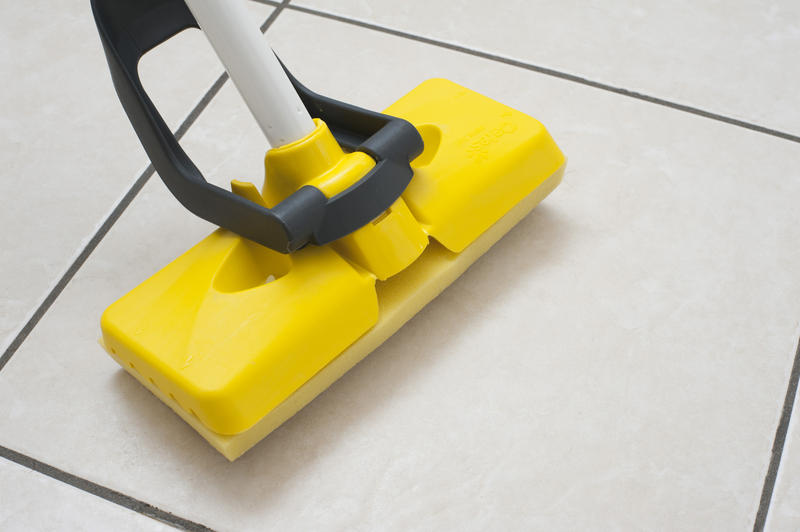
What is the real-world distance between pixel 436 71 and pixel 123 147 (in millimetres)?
326

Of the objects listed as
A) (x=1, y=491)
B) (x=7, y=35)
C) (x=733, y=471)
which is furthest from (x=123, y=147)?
(x=733, y=471)

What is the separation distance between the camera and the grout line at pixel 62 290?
61 cm

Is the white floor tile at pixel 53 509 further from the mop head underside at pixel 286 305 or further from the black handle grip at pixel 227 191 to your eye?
the black handle grip at pixel 227 191

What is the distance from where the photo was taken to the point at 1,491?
62 cm

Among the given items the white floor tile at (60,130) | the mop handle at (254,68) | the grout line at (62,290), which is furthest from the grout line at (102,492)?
the mop handle at (254,68)

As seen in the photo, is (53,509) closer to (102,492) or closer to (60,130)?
(102,492)

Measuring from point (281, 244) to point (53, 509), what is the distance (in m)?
0.25

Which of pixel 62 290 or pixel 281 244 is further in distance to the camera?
pixel 62 290

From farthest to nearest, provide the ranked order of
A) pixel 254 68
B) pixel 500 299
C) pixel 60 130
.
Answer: pixel 60 130
pixel 500 299
pixel 254 68

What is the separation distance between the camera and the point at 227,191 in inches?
23.4

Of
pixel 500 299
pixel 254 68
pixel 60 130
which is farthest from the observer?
pixel 60 130

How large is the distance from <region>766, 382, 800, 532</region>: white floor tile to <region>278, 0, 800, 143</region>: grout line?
0.33 m

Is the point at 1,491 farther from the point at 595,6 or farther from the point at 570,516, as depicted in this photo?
the point at 595,6

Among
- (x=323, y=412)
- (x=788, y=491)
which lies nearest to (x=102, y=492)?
(x=323, y=412)
